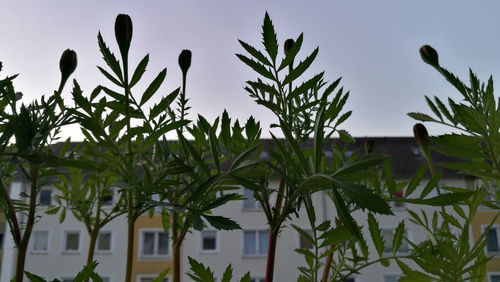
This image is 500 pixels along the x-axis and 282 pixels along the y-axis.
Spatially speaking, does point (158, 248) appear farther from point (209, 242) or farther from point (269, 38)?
point (269, 38)

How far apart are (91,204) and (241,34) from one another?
0.61 ft

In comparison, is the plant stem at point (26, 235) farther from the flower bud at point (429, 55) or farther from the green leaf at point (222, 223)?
the flower bud at point (429, 55)

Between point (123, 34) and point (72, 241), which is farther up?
point (123, 34)

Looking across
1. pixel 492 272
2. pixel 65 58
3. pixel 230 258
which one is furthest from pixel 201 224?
pixel 492 272

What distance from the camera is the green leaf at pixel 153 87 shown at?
28cm

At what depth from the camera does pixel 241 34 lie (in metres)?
0.35

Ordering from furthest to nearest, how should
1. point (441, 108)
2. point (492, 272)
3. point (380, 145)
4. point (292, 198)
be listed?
point (380, 145), point (492, 272), point (441, 108), point (292, 198)

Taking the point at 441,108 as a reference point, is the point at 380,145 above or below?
above

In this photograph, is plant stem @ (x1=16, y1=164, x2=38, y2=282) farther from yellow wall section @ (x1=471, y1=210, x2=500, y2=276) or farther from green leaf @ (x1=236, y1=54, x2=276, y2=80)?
yellow wall section @ (x1=471, y1=210, x2=500, y2=276)

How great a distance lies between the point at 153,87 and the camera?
288 mm

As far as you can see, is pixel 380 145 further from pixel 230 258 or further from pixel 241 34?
pixel 241 34

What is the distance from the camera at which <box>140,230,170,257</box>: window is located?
786 centimetres

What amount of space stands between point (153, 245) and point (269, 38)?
7986 mm

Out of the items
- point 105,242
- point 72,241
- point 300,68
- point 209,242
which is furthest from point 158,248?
point 300,68
